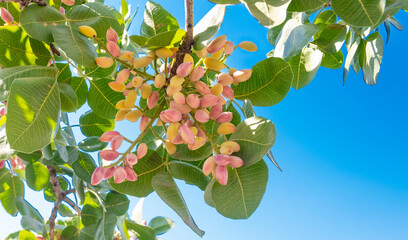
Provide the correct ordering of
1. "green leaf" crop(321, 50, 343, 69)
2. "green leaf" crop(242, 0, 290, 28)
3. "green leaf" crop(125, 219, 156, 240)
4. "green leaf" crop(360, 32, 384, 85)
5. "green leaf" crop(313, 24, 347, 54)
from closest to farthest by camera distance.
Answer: "green leaf" crop(242, 0, 290, 28) → "green leaf" crop(313, 24, 347, 54) → "green leaf" crop(360, 32, 384, 85) → "green leaf" crop(321, 50, 343, 69) → "green leaf" crop(125, 219, 156, 240)

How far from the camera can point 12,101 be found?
64 cm

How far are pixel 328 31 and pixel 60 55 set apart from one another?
0.58 metres

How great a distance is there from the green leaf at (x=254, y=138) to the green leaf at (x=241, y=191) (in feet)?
0.12

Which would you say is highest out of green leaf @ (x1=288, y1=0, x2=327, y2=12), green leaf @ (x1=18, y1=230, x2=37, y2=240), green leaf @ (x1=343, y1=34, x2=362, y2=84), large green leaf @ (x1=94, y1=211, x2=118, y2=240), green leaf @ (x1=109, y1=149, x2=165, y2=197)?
green leaf @ (x1=288, y1=0, x2=327, y2=12)

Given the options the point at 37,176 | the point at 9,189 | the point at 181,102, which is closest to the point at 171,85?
the point at 181,102

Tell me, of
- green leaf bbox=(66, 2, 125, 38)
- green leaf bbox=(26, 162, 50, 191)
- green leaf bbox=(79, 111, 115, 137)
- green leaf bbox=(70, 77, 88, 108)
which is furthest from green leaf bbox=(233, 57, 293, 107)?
green leaf bbox=(26, 162, 50, 191)

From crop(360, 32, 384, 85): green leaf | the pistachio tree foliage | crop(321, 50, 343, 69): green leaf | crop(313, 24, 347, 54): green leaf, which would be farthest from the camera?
crop(321, 50, 343, 69): green leaf

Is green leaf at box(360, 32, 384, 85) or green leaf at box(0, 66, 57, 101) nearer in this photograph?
green leaf at box(0, 66, 57, 101)

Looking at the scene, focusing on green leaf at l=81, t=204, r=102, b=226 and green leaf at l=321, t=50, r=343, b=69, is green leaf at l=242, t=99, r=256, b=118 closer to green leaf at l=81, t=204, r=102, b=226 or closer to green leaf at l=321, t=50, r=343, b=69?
green leaf at l=321, t=50, r=343, b=69

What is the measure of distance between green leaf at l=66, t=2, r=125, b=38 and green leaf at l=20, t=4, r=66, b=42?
0.02 metres

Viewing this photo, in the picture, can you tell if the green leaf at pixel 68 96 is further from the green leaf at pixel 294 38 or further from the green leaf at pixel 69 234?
the green leaf at pixel 69 234

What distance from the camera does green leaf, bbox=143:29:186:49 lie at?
2.20 ft

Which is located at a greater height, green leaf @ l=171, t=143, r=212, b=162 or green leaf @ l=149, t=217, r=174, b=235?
green leaf @ l=171, t=143, r=212, b=162

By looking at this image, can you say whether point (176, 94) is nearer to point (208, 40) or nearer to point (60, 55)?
point (208, 40)
